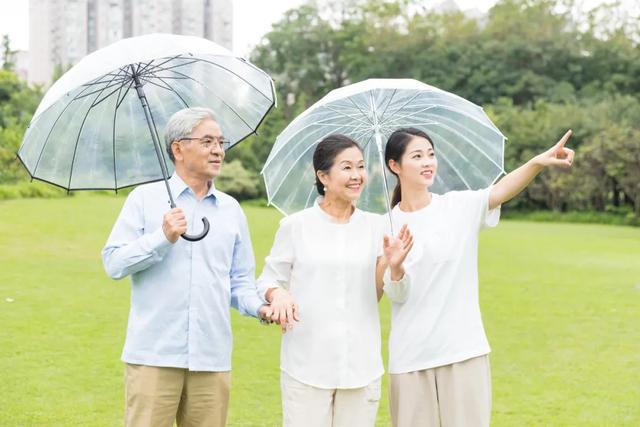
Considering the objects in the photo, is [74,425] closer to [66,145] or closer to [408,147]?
[66,145]

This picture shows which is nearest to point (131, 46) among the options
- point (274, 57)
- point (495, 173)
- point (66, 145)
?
point (66, 145)

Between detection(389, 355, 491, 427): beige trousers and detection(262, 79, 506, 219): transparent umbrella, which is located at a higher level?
detection(262, 79, 506, 219): transparent umbrella

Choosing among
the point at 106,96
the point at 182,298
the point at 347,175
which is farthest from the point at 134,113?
the point at 347,175

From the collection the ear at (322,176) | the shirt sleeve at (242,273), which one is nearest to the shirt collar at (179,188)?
the shirt sleeve at (242,273)

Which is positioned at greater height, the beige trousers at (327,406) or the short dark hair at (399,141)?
the short dark hair at (399,141)

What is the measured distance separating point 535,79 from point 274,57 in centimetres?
1600

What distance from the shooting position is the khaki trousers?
3234mm

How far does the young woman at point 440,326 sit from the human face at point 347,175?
25 centimetres

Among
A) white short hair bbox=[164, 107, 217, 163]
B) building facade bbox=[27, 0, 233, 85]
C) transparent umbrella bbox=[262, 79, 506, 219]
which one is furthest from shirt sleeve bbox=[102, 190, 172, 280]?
building facade bbox=[27, 0, 233, 85]

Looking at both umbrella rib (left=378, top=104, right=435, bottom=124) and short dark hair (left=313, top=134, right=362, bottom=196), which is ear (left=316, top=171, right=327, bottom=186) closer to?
short dark hair (left=313, top=134, right=362, bottom=196)

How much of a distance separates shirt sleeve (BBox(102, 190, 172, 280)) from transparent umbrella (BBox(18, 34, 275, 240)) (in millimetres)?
193

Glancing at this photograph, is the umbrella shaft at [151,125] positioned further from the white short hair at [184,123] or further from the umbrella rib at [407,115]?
the umbrella rib at [407,115]

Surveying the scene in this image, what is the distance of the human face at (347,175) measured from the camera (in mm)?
3273

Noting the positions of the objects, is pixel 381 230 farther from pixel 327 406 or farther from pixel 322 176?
pixel 327 406
